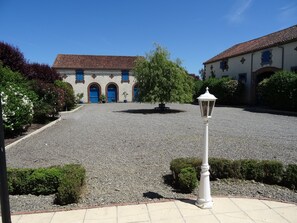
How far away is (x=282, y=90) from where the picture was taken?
1809 cm

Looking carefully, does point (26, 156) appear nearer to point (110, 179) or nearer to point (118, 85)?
point (110, 179)

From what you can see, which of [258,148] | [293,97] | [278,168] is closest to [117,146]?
[258,148]

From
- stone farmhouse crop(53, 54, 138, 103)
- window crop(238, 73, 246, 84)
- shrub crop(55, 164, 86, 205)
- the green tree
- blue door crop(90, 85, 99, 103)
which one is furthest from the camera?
blue door crop(90, 85, 99, 103)

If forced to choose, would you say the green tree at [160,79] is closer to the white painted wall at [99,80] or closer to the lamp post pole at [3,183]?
the lamp post pole at [3,183]

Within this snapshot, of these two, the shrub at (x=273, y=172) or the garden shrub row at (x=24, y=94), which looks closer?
the shrub at (x=273, y=172)

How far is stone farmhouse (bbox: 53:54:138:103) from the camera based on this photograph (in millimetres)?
37000

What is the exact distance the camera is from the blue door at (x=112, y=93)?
38.6 meters

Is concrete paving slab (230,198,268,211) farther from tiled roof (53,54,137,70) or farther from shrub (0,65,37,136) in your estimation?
tiled roof (53,54,137,70)

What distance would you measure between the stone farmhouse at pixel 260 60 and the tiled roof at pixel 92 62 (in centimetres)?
1436

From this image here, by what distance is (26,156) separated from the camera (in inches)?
286

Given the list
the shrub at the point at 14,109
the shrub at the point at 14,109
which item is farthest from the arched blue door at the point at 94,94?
the shrub at the point at 14,109

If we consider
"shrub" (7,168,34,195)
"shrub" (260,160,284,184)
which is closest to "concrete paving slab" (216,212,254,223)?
"shrub" (260,160,284,184)

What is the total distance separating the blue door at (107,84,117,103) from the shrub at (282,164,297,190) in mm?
34490

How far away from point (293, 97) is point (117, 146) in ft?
45.4
